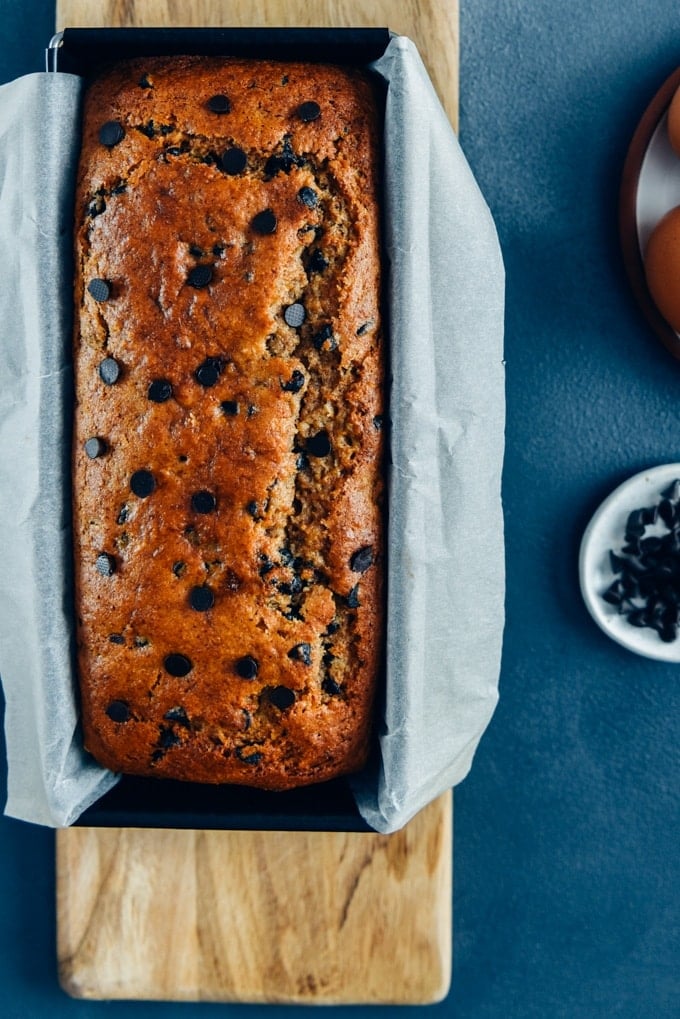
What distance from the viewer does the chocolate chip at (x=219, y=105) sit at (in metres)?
1.30

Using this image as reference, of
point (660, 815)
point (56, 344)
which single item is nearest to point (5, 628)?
point (56, 344)

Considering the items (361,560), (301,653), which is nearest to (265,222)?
(361,560)

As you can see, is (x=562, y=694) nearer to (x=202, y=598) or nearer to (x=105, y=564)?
(x=202, y=598)

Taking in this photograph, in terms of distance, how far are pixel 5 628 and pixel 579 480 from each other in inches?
40.4

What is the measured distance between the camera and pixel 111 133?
1312 mm

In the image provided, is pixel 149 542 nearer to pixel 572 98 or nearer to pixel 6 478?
pixel 6 478

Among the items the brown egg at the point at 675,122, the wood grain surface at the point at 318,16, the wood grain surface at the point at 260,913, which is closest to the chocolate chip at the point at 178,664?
the wood grain surface at the point at 260,913

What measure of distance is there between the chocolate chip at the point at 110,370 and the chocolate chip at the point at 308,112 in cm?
43

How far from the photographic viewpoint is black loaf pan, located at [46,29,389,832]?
133 centimetres

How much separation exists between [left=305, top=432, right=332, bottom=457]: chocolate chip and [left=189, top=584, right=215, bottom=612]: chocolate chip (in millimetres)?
241

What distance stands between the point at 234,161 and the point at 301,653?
0.68 m

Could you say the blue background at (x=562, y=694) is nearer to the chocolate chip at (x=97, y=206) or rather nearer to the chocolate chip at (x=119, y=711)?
the chocolate chip at (x=119, y=711)

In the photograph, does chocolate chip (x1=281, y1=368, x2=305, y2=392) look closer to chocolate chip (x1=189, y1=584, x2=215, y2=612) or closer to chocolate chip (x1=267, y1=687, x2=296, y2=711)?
chocolate chip (x1=189, y1=584, x2=215, y2=612)

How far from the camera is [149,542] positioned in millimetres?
1317
